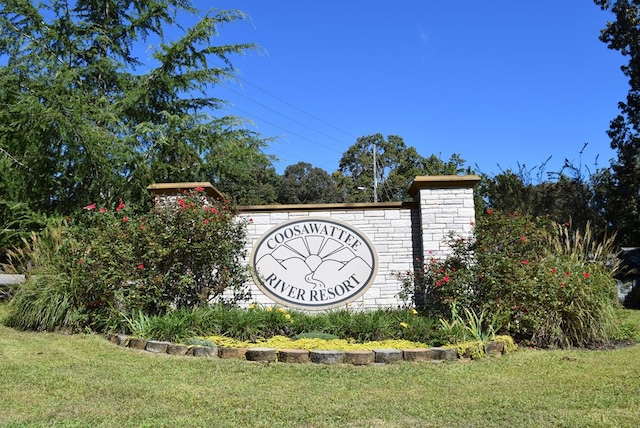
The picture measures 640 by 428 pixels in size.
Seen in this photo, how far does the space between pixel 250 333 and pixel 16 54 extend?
9.69 metres

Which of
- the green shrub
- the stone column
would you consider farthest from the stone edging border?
the stone column

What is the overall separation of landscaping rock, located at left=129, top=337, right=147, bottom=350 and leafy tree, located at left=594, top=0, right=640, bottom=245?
68.1ft

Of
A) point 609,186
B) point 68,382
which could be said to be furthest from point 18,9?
point 609,186

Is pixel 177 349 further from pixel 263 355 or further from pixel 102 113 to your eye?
pixel 102 113

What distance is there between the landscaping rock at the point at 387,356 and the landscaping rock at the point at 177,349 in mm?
2085

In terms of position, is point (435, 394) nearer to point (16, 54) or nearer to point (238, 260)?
point (238, 260)

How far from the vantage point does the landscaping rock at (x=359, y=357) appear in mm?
5660

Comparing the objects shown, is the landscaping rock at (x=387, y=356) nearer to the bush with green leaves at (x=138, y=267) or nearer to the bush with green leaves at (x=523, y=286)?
the bush with green leaves at (x=523, y=286)

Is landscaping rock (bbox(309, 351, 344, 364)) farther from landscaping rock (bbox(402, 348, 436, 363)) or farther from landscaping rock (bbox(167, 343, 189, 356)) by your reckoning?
landscaping rock (bbox(167, 343, 189, 356))

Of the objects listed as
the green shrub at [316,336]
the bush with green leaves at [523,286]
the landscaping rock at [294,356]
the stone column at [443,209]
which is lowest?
the landscaping rock at [294,356]

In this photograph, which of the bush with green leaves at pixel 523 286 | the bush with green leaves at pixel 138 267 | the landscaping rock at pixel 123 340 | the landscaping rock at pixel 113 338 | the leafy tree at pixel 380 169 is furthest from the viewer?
the leafy tree at pixel 380 169

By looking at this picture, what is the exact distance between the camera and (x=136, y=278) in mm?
7348

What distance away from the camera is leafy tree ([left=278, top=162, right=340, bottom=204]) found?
46375mm

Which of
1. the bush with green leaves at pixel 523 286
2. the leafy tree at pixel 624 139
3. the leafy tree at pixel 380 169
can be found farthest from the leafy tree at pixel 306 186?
the bush with green leaves at pixel 523 286
